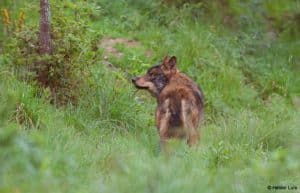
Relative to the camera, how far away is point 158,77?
35.9 ft

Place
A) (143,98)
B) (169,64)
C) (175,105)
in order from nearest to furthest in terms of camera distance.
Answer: (175,105), (169,64), (143,98)

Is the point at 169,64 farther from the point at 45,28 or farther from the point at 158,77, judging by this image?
the point at 45,28

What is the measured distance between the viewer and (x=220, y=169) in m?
7.66

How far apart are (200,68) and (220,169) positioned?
7.02 meters

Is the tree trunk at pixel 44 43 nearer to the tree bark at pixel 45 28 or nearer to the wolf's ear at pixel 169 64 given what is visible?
the tree bark at pixel 45 28

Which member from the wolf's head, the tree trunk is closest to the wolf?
the wolf's head

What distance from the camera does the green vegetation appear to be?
6730 millimetres

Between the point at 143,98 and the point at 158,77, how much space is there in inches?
86.4

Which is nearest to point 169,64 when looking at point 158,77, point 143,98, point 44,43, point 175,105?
point 158,77

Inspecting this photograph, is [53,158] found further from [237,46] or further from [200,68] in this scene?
[237,46]

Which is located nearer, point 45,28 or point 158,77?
point 158,77

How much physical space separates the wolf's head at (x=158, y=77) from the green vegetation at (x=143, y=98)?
694 millimetres

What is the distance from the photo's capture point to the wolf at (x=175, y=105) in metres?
9.78

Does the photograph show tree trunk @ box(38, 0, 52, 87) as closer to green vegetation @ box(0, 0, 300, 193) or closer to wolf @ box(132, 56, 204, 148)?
green vegetation @ box(0, 0, 300, 193)
